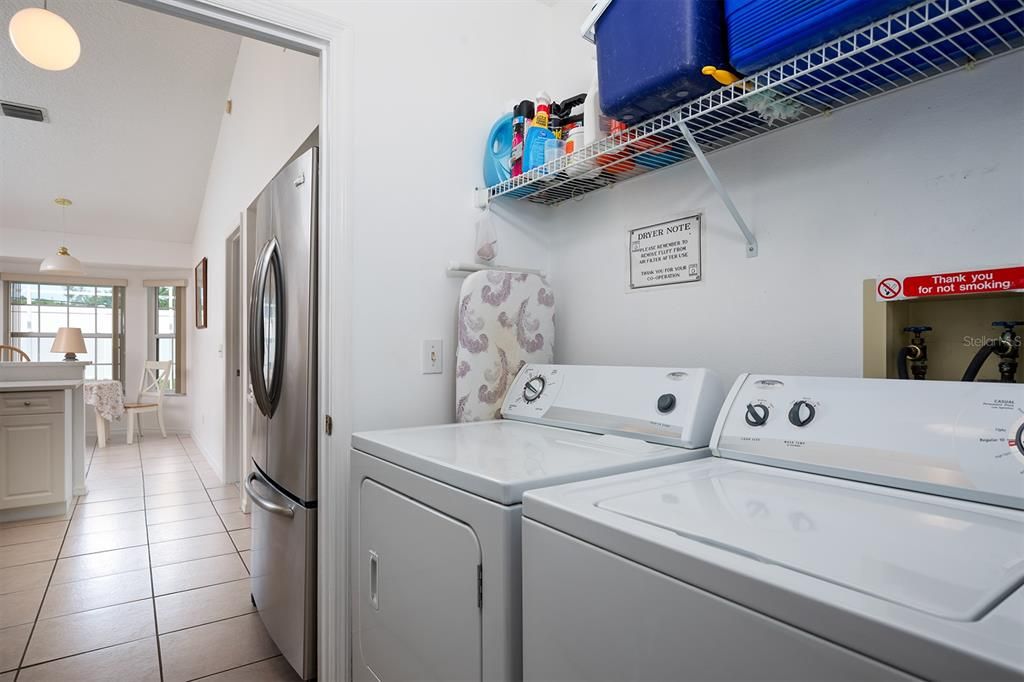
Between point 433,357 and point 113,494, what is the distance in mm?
3804

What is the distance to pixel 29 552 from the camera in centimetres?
307

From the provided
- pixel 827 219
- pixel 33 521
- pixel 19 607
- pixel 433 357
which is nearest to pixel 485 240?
pixel 433 357

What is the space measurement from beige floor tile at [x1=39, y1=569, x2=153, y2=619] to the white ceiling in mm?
3564

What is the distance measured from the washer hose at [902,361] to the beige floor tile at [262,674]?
209 cm

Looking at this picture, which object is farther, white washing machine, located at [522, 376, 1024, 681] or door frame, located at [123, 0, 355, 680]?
door frame, located at [123, 0, 355, 680]

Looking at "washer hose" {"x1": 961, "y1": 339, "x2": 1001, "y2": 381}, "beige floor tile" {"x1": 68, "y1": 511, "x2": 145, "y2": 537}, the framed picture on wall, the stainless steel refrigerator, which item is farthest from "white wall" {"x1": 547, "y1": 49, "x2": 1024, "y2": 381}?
the framed picture on wall

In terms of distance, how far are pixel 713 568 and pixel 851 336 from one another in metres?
0.87

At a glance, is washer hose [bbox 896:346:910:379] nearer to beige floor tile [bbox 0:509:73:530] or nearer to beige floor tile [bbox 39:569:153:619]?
beige floor tile [bbox 39:569:153:619]

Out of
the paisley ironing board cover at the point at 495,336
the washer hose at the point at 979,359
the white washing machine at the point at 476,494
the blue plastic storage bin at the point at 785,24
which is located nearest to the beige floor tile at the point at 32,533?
the white washing machine at the point at 476,494

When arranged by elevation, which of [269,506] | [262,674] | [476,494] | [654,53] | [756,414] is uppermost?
[654,53]

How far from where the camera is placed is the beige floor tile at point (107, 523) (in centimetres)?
342

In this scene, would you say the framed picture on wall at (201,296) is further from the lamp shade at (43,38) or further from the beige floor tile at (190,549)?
the lamp shade at (43,38)

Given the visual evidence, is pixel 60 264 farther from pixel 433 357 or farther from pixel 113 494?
pixel 433 357

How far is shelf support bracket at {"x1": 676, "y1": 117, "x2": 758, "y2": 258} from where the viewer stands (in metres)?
1.31
